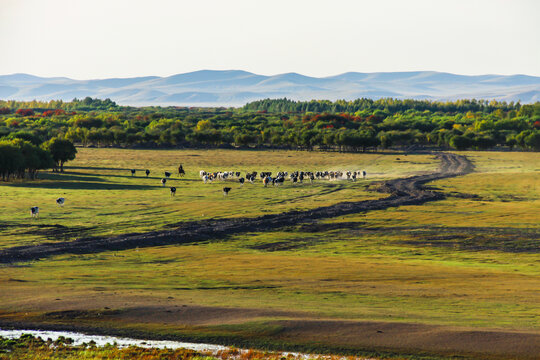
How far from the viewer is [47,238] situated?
132 ft

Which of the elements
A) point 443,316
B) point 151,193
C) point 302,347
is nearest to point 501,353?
point 443,316

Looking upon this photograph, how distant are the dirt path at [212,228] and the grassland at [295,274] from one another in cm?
137

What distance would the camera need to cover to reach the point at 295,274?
3186 cm

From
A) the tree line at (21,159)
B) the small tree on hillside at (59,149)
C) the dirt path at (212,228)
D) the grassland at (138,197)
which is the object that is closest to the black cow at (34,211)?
the grassland at (138,197)

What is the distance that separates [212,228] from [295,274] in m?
14.6

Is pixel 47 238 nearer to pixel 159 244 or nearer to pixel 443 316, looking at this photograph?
pixel 159 244

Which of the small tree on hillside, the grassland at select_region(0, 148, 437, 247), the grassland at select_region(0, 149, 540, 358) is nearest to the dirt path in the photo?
the grassland at select_region(0, 149, 540, 358)

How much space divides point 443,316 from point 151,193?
44.7 m

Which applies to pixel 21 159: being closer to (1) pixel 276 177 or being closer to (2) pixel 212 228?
(1) pixel 276 177

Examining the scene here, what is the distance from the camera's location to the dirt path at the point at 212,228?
121 feet

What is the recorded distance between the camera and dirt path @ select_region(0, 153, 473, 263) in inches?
1453

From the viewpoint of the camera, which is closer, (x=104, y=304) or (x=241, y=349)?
(x=241, y=349)

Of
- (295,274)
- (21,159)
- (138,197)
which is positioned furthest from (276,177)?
(295,274)

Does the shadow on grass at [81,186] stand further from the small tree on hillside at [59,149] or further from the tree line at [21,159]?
the small tree on hillside at [59,149]
